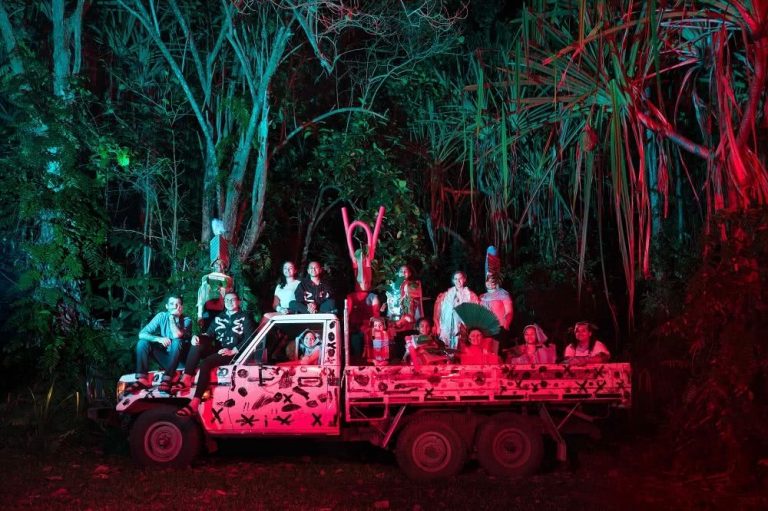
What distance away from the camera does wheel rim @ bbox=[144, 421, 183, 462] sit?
905 cm

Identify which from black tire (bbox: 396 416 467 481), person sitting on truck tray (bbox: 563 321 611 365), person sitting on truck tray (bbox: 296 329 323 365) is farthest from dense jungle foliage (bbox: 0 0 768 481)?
person sitting on truck tray (bbox: 296 329 323 365)

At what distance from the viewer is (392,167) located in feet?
49.8

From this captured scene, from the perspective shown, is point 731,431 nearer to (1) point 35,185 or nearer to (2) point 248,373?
(2) point 248,373

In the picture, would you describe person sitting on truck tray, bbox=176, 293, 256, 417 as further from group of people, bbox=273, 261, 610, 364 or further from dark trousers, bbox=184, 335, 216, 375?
group of people, bbox=273, 261, 610, 364

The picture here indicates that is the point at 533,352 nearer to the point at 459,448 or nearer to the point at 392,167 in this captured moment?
the point at 459,448

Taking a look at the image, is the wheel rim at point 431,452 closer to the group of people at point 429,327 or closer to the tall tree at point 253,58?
the group of people at point 429,327

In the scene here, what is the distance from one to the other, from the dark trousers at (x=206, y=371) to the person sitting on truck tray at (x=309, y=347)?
731 millimetres

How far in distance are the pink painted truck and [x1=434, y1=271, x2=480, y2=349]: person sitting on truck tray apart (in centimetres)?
219

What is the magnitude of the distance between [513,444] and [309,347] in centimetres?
225

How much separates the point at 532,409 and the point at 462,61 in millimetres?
9679

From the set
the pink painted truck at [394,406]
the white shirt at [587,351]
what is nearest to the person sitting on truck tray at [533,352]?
the white shirt at [587,351]

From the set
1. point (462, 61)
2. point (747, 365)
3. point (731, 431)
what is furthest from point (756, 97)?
point (462, 61)

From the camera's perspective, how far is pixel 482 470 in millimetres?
9086

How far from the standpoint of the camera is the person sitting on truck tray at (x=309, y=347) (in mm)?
9047
